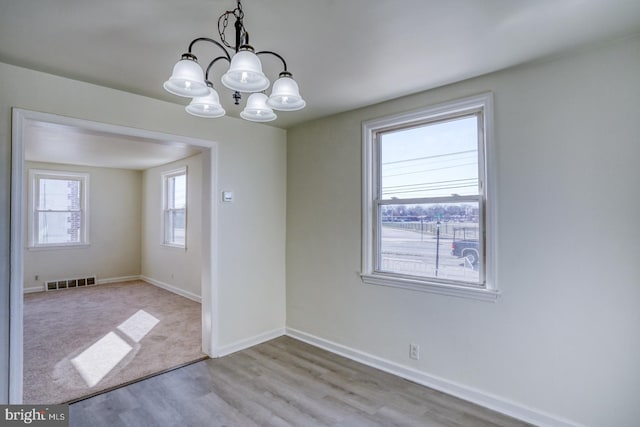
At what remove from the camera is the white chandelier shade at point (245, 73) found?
1470 millimetres

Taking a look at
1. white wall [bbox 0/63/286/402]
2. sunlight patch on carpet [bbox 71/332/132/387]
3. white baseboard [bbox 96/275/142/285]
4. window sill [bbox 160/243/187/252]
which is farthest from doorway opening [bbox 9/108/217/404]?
white baseboard [bbox 96/275/142/285]

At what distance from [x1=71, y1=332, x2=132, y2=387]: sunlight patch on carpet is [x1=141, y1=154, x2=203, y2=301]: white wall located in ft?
6.04

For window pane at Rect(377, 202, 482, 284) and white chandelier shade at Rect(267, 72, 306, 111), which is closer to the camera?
white chandelier shade at Rect(267, 72, 306, 111)

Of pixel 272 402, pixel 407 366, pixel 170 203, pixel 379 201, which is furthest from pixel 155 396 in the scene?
pixel 170 203

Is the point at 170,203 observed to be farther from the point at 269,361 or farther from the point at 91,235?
the point at 269,361

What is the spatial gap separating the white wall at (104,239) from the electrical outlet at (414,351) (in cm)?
668

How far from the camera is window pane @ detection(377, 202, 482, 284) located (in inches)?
106

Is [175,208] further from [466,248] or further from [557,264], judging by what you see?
[557,264]

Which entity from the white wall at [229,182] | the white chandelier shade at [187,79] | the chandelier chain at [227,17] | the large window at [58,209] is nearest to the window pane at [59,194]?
A: the large window at [58,209]

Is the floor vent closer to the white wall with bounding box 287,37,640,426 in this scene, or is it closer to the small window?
the small window

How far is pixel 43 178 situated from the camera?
646cm

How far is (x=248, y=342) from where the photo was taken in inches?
144

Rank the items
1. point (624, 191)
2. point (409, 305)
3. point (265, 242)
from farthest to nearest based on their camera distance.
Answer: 1. point (265, 242)
2. point (409, 305)
3. point (624, 191)

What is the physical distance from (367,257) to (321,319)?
0.95 metres
